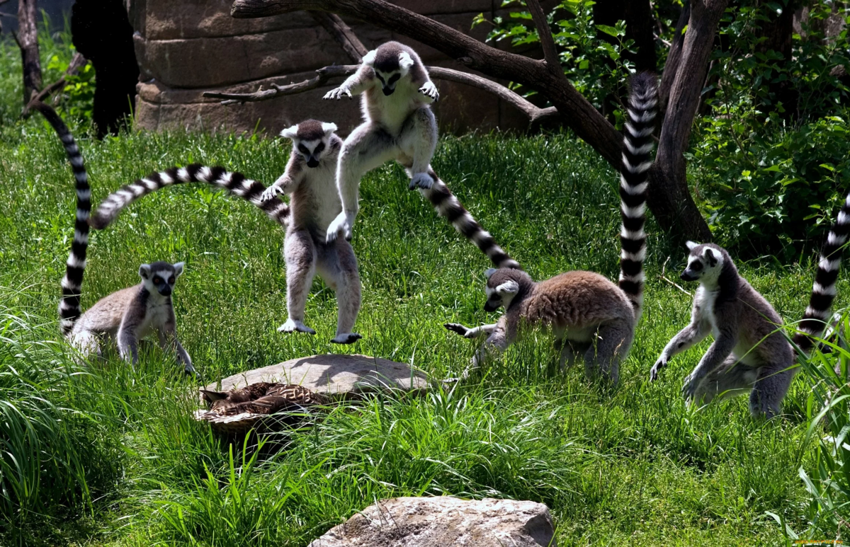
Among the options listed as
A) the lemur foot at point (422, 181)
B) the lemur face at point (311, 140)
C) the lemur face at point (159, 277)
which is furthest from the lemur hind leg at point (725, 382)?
the lemur face at point (159, 277)

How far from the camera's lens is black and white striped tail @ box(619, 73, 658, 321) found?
4.56 metres

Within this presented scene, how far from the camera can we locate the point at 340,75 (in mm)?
6406

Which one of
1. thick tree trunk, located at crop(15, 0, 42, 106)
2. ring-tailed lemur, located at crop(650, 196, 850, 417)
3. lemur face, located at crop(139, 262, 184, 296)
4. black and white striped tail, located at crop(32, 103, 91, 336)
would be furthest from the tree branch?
thick tree trunk, located at crop(15, 0, 42, 106)

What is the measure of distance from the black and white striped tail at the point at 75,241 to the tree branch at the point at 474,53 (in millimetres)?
1288

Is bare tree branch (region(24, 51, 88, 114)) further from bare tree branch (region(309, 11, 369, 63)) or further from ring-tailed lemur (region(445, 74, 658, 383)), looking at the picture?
ring-tailed lemur (region(445, 74, 658, 383))

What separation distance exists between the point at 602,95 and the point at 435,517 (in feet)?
19.0

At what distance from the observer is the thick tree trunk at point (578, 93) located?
19.1 feet

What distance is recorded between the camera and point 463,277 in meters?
6.64

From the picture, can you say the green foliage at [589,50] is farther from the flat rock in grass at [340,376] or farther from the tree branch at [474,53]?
the flat rock in grass at [340,376]

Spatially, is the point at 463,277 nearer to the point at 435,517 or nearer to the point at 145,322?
the point at 145,322

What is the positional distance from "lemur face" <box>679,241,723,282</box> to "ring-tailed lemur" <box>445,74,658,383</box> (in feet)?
1.11

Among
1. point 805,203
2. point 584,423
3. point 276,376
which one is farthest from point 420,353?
point 805,203

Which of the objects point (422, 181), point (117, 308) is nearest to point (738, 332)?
point (422, 181)

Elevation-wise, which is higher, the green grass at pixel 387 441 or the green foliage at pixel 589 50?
the green foliage at pixel 589 50
